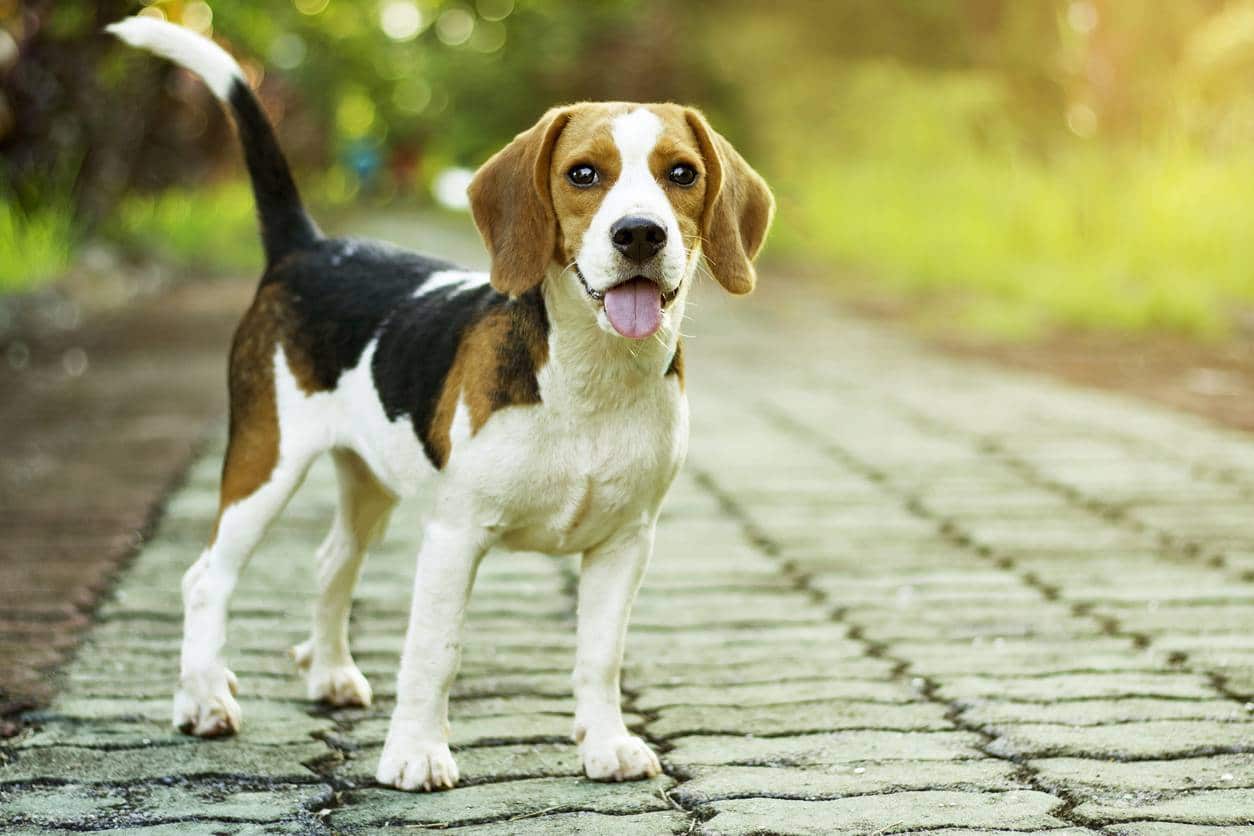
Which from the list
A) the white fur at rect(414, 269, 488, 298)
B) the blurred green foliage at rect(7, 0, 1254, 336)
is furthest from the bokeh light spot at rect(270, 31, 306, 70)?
the white fur at rect(414, 269, 488, 298)

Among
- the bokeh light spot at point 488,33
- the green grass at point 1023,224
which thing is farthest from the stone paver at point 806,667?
the bokeh light spot at point 488,33

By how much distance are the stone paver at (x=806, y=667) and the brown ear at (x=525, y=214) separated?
1108 mm

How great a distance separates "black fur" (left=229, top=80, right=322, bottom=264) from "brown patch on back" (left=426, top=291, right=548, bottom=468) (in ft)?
3.13

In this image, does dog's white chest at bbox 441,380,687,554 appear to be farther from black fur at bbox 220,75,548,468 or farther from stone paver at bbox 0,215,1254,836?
stone paver at bbox 0,215,1254,836

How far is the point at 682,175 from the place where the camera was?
11.4 feet

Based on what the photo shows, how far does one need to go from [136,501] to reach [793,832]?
12.9 ft

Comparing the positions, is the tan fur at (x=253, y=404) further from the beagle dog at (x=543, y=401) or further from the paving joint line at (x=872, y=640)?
the paving joint line at (x=872, y=640)

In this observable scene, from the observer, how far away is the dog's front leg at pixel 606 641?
3635 millimetres

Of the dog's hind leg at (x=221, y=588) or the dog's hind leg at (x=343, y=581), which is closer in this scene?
the dog's hind leg at (x=221, y=588)

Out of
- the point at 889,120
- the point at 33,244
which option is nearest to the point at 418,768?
the point at 33,244

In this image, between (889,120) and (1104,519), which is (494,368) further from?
(889,120)

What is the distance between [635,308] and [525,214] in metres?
0.35

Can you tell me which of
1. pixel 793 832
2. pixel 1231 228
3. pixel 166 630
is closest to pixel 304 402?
pixel 166 630

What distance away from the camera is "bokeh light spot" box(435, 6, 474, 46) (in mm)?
43062
